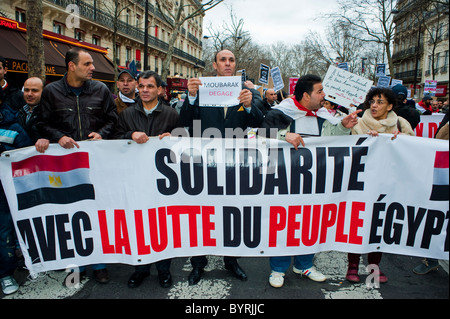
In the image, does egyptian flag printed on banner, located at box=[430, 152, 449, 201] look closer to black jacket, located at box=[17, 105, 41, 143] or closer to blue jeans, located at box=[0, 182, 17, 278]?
black jacket, located at box=[17, 105, 41, 143]

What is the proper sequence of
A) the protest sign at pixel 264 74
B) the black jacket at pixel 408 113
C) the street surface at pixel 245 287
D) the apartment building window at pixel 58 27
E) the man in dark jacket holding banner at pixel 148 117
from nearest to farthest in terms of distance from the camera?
the street surface at pixel 245 287
the man in dark jacket holding banner at pixel 148 117
the black jacket at pixel 408 113
the protest sign at pixel 264 74
the apartment building window at pixel 58 27

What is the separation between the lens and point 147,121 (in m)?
3.43

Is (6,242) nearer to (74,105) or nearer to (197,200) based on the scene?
(74,105)

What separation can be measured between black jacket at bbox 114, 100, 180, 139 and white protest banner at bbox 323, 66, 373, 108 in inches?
61.3

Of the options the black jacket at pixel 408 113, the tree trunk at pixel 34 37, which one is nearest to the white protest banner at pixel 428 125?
the black jacket at pixel 408 113

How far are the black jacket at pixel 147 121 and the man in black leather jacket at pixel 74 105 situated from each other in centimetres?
28

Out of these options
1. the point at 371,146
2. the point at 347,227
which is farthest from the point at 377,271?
the point at 371,146

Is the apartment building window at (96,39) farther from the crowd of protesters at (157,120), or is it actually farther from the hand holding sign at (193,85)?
the hand holding sign at (193,85)

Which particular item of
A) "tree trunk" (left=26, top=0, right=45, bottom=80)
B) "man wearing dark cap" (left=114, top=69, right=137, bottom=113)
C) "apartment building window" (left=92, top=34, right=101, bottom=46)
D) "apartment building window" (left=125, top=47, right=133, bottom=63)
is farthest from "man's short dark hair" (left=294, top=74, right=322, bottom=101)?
"apartment building window" (left=125, top=47, right=133, bottom=63)

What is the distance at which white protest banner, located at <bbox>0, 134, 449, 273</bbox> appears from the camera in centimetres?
315

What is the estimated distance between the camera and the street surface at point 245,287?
3082 mm

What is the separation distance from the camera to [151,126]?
342 cm
